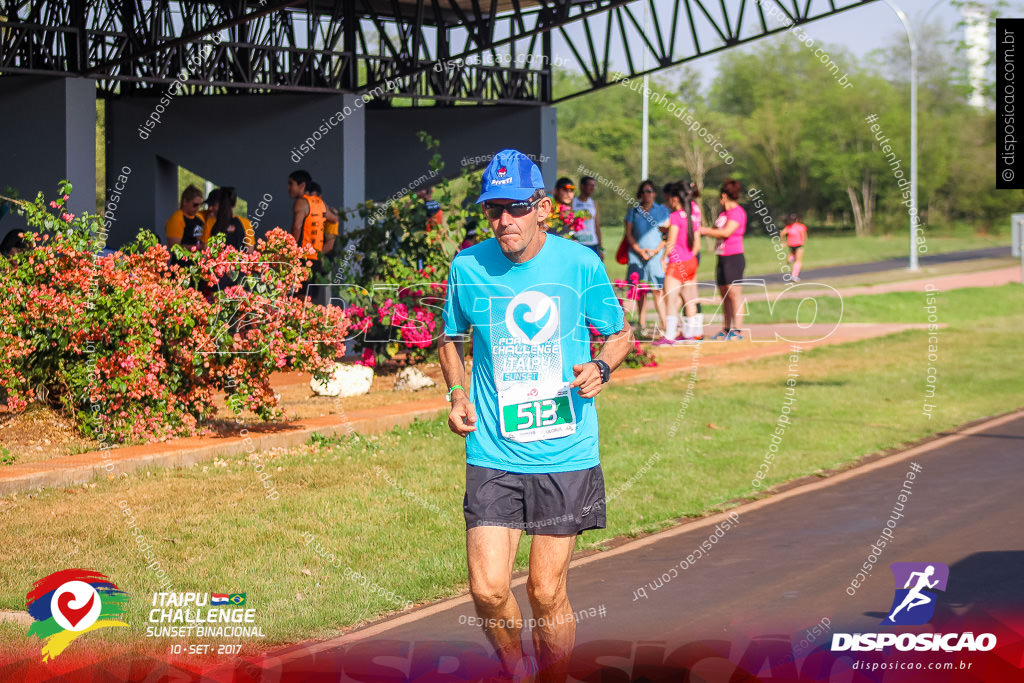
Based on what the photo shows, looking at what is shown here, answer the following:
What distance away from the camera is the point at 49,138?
16.8 m

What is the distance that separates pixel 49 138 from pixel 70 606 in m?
12.8

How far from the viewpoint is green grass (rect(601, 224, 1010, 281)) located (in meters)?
41.8

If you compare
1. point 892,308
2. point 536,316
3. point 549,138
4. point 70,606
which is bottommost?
point 70,606

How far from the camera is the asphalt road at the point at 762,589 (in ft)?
17.2

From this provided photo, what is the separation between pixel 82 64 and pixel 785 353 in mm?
10466

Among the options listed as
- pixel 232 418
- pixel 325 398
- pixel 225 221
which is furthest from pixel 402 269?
pixel 232 418

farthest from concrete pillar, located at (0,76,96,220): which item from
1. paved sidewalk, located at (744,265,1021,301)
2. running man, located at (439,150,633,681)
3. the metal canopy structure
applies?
paved sidewalk, located at (744,265,1021,301)

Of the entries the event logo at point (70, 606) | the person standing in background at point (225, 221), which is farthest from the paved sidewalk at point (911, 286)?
the event logo at point (70, 606)

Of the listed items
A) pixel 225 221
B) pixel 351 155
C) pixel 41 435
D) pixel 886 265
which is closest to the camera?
pixel 41 435

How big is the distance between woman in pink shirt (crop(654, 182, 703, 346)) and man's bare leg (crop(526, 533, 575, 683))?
450 inches

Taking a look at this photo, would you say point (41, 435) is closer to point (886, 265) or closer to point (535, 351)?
point (535, 351)

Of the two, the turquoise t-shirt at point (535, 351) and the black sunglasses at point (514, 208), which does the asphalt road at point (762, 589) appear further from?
the black sunglasses at point (514, 208)

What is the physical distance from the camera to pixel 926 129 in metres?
62.4

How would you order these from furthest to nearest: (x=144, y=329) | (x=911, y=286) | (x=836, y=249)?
1. (x=836, y=249)
2. (x=911, y=286)
3. (x=144, y=329)
